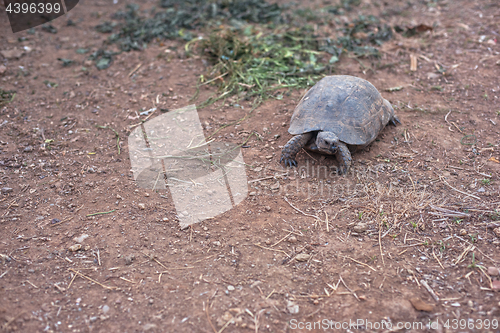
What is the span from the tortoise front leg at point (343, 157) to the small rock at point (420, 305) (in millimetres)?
1556

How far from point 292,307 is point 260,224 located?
92 centimetres

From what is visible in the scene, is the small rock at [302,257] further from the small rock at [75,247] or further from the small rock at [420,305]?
the small rock at [75,247]

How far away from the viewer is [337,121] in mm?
3957

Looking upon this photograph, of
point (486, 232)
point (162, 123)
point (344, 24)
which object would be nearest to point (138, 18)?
point (162, 123)

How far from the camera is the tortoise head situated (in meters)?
3.81

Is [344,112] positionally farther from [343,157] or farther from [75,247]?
[75,247]

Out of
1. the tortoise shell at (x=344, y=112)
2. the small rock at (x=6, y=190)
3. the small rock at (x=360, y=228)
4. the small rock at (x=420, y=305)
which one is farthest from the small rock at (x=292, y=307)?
the small rock at (x=6, y=190)

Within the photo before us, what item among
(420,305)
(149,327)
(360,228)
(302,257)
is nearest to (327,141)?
(360,228)

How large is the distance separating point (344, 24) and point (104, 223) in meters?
5.78

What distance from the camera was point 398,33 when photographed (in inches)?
263

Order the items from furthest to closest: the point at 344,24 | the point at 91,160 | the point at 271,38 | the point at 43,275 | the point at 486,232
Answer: the point at 344,24, the point at 271,38, the point at 91,160, the point at 486,232, the point at 43,275

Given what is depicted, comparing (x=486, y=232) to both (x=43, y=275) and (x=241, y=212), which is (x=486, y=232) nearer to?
(x=241, y=212)

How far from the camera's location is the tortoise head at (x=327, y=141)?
150 inches

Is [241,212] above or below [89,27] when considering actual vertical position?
below
